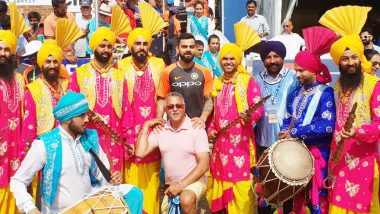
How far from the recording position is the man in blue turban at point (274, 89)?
598cm

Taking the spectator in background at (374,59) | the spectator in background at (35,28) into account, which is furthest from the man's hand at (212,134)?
the spectator in background at (35,28)

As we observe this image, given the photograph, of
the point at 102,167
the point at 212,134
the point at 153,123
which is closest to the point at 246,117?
the point at 212,134

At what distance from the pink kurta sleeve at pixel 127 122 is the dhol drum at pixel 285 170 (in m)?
1.43

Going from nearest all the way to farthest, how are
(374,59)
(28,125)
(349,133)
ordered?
(349,133) → (28,125) → (374,59)

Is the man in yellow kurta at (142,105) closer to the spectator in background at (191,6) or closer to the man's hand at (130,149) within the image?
the man's hand at (130,149)

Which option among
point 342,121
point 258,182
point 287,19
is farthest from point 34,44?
point 287,19

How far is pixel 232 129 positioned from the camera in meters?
5.83

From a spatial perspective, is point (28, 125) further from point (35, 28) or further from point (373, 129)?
point (35, 28)

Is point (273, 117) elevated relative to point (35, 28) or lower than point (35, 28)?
lower

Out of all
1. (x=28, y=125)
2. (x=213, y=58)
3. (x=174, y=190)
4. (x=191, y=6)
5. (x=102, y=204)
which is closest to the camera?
(x=102, y=204)

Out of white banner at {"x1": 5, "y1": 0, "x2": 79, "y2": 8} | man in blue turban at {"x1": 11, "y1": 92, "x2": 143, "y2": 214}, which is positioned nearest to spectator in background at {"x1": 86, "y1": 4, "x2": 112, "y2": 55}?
white banner at {"x1": 5, "y1": 0, "x2": 79, "y2": 8}

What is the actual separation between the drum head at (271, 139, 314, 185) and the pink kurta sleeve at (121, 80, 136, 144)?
1527 mm

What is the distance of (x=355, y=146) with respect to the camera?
16.5 feet

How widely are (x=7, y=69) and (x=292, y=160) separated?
2742 millimetres
